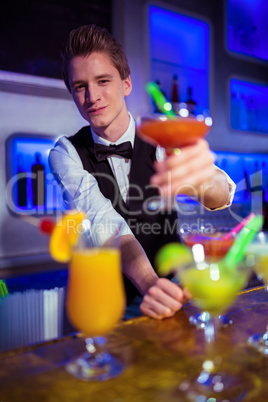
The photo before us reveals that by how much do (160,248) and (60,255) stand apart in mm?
1114

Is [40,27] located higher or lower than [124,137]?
higher

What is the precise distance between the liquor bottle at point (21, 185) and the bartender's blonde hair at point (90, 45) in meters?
0.82

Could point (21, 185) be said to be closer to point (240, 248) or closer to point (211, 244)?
point (211, 244)

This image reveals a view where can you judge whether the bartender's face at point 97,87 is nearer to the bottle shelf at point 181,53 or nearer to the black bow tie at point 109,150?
the black bow tie at point 109,150

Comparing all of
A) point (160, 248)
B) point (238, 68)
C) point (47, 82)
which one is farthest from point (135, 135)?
point (238, 68)

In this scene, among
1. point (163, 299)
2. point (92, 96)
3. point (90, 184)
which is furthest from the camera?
point (92, 96)

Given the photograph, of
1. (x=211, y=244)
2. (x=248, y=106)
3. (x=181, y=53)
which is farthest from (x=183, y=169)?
(x=248, y=106)

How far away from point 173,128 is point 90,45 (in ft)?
3.14

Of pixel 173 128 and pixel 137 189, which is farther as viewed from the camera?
pixel 137 189

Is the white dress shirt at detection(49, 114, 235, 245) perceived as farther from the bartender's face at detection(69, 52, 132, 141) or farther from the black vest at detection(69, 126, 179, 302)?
the bartender's face at detection(69, 52, 132, 141)

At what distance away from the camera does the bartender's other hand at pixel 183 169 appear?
935 mm

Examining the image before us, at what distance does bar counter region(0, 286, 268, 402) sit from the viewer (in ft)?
2.53

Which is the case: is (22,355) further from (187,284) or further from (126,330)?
(187,284)

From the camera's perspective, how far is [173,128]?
103cm
